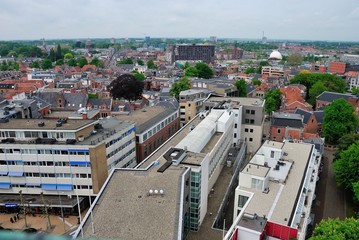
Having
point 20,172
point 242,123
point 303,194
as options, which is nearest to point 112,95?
point 242,123

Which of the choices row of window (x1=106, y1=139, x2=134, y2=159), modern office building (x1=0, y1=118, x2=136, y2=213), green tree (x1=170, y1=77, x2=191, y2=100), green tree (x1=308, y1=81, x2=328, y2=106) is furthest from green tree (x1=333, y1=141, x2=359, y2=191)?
green tree (x1=308, y1=81, x2=328, y2=106)

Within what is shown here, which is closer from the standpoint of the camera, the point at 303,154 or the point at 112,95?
the point at 303,154

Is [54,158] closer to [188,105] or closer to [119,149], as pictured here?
[119,149]

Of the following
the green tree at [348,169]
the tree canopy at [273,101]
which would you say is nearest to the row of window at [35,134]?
the green tree at [348,169]

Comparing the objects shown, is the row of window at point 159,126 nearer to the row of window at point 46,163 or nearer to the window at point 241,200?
the row of window at point 46,163

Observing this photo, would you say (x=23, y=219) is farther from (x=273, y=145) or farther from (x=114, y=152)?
(x=273, y=145)

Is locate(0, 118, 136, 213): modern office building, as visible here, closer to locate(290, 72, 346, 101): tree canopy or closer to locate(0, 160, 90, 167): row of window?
A: locate(0, 160, 90, 167): row of window
